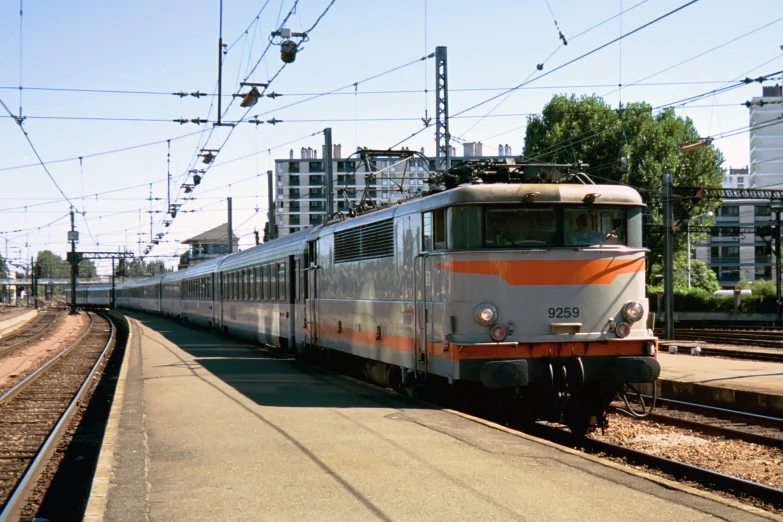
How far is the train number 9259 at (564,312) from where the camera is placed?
10.9 m

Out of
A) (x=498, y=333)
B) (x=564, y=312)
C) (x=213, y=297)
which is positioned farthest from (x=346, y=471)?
(x=213, y=297)

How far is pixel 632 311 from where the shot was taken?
11156 mm

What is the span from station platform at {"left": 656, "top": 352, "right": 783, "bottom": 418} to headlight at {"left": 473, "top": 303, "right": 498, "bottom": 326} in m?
3.67

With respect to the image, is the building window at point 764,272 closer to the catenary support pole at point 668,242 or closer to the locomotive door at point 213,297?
the catenary support pole at point 668,242

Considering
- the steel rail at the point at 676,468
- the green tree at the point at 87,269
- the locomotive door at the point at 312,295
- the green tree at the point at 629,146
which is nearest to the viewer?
the steel rail at the point at 676,468

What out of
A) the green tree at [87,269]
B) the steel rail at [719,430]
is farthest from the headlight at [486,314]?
the green tree at [87,269]

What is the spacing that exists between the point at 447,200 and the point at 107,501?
5586mm

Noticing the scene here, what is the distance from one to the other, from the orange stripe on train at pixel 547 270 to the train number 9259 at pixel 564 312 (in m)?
0.30

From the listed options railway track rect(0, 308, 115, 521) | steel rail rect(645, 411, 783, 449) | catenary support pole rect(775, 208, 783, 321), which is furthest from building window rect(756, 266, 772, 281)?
steel rail rect(645, 411, 783, 449)

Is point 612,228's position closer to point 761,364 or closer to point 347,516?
point 347,516

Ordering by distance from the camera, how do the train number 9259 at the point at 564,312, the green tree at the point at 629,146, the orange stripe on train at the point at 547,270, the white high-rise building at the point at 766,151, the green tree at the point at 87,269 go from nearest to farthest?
the orange stripe on train at the point at 547,270 → the train number 9259 at the point at 564,312 → the green tree at the point at 629,146 → the white high-rise building at the point at 766,151 → the green tree at the point at 87,269

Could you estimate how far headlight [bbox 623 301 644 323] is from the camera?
1114 centimetres

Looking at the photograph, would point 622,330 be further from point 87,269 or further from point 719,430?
point 87,269

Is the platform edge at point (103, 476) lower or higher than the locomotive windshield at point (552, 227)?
lower
